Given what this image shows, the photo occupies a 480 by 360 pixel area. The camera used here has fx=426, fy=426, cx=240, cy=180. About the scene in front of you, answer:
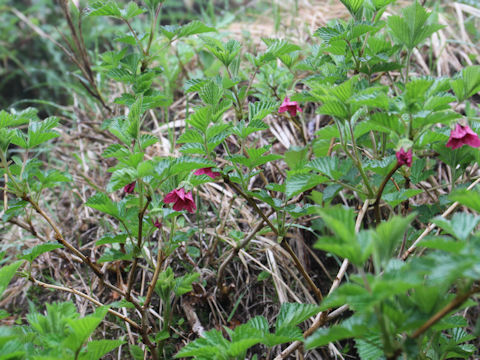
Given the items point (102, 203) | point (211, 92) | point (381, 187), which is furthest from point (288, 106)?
point (102, 203)

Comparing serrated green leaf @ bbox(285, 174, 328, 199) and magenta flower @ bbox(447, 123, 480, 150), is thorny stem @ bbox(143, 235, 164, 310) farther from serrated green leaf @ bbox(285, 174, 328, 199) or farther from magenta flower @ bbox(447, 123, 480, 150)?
magenta flower @ bbox(447, 123, 480, 150)

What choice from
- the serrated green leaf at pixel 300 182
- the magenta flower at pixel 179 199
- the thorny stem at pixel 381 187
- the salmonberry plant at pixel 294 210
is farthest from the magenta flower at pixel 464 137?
the magenta flower at pixel 179 199

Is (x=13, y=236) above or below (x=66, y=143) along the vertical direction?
below

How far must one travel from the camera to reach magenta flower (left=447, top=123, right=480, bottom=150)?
3.67ft

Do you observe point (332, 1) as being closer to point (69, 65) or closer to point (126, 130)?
point (69, 65)

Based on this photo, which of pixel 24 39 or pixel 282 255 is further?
pixel 24 39

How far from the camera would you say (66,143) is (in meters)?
2.49

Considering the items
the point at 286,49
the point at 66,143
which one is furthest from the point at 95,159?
the point at 286,49

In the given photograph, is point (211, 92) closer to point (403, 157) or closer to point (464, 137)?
point (403, 157)

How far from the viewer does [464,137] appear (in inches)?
44.3

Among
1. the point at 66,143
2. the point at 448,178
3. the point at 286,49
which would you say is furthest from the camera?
the point at 66,143

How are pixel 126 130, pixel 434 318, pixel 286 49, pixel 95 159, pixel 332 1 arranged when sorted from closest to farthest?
pixel 434 318 < pixel 126 130 < pixel 286 49 < pixel 95 159 < pixel 332 1

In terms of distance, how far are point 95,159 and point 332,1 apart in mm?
2123

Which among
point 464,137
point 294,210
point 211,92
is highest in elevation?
point 211,92
